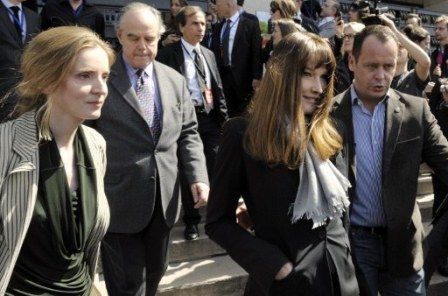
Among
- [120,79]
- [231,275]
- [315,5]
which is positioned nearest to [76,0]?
[120,79]

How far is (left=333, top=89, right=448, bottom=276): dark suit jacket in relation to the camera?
255 centimetres

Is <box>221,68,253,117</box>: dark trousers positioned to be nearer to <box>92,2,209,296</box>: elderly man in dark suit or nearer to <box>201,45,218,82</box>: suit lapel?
<box>201,45,218,82</box>: suit lapel

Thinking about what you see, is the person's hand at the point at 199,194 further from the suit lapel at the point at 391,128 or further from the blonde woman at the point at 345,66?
the blonde woman at the point at 345,66

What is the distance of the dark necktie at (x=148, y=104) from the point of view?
299 centimetres

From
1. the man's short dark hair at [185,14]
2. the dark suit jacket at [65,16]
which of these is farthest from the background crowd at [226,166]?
the man's short dark hair at [185,14]

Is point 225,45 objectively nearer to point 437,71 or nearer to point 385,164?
point 437,71

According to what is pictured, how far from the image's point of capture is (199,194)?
3006 mm

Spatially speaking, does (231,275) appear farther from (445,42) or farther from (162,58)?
(445,42)

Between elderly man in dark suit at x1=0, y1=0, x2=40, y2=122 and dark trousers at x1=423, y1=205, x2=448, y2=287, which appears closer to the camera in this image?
dark trousers at x1=423, y1=205, x2=448, y2=287

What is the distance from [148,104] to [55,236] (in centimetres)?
130

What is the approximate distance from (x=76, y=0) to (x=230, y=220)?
13.2 ft

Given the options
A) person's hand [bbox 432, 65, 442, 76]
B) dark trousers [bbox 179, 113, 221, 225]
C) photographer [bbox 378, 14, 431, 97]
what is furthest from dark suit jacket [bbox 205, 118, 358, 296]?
person's hand [bbox 432, 65, 442, 76]

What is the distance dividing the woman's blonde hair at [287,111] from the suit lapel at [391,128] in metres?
0.67

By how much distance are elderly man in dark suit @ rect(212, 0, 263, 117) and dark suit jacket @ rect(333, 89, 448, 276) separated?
2988 mm
